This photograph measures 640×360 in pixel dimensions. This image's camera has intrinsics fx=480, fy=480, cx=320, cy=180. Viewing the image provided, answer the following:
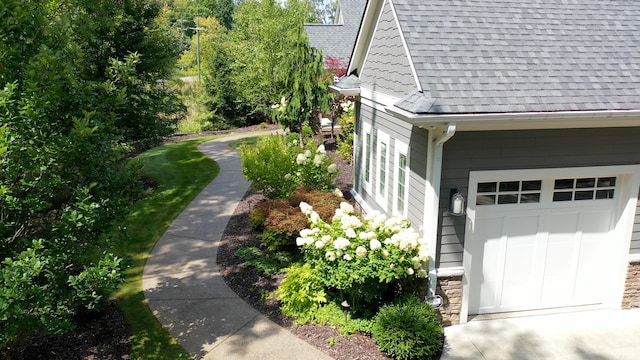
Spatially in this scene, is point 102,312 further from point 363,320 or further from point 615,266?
point 615,266

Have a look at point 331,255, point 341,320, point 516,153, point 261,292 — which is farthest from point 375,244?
point 261,292

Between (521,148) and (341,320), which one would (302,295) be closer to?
(341,320)

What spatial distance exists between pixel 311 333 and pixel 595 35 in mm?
6650

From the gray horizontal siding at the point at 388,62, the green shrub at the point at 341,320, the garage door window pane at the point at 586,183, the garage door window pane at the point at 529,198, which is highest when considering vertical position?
the gray horizontal siding at the point at 388,62

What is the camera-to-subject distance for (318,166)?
1227 centimetres

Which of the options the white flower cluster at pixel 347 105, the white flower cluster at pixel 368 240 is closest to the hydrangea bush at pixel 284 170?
the white flower cluster at pixel 368 240

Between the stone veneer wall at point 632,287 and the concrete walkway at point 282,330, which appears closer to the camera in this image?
the concrete walkway at point 282,330

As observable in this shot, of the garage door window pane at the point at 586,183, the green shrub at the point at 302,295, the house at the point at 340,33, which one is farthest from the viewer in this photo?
the house at the point at 340,33

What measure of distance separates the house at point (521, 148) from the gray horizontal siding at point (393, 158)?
48 mm

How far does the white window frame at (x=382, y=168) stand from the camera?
939cm

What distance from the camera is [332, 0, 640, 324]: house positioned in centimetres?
682

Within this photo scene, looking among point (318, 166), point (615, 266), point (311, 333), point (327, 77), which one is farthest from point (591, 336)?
point (327, 77)

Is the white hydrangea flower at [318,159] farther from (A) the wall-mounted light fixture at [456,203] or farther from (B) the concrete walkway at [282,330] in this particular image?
(A) the wall-mounted light fixture at [456,203]

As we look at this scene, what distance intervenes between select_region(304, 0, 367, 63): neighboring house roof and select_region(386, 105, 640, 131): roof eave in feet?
70.7
